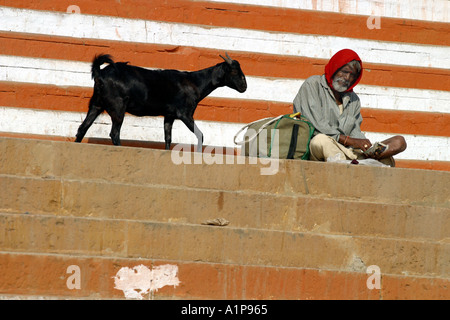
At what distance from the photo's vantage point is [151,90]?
8523mm

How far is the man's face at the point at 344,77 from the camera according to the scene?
8172mm

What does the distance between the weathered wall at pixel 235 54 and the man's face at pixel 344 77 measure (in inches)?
79.1

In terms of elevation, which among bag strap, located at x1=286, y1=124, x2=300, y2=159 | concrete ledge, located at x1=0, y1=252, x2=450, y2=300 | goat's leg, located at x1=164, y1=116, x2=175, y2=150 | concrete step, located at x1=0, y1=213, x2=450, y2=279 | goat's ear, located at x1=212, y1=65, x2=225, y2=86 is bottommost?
concrete ledge, located at x1=0, y1=252, x2=450, y2=300

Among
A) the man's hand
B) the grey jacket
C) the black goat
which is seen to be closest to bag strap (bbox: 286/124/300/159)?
the grey jacket

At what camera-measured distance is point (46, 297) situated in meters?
6.02

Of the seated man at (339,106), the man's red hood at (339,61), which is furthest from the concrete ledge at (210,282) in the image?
the man's red hood at (339,61)

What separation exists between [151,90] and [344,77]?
197 centimetres

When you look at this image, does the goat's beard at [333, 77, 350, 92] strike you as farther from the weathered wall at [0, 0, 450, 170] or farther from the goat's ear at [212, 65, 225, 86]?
the weathered wall at [0, 0, 450, 170]

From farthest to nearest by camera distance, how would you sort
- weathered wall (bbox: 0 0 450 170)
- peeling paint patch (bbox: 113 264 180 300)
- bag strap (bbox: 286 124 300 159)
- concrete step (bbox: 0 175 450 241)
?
1. weathered wall (bbox: 0 0 450 170)
2. bag strap (bbox: 286 124 300 159)
3. concrete step (bbox: 0 175 450 241)
4. peeling paint patch (bbox: 113 264 180 300)

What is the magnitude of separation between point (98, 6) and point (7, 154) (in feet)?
11.7

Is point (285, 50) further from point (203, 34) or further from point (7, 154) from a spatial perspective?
point (7, 154)

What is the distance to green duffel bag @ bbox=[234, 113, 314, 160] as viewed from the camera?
7668 mm

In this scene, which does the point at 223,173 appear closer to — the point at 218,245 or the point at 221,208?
the point at 221,208

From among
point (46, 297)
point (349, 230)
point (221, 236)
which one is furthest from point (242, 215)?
point (46, 297)
